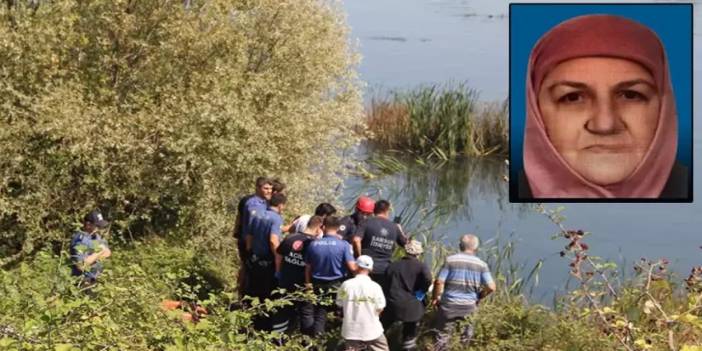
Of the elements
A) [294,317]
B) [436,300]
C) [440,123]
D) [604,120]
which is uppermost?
[440,123]

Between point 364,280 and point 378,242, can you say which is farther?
point 378,242

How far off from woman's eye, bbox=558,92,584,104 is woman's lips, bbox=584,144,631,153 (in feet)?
0.97

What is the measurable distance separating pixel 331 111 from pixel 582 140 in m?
8.87

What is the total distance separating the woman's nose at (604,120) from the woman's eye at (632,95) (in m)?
0.07

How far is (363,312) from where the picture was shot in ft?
24.3

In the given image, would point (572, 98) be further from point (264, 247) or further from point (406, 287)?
point (264, 247)

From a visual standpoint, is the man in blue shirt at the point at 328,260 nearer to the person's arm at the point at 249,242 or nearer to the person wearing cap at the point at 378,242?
the person wearing cap at the point at 378,242

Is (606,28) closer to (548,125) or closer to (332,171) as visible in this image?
(548,125)

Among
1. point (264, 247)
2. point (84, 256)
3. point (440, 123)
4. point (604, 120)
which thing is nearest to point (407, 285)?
point (264, 247)

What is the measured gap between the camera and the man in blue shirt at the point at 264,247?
8.68m

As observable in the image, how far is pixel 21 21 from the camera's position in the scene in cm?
1123

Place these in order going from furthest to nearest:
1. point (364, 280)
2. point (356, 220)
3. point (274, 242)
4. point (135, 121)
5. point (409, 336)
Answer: point (135, 121) < point (356, 220) < point (274, 242) < point (409, 336) < point (364, 280)

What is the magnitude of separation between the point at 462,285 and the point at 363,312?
0.94 m

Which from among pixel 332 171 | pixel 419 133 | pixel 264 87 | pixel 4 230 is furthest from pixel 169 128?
pixel 419 133
